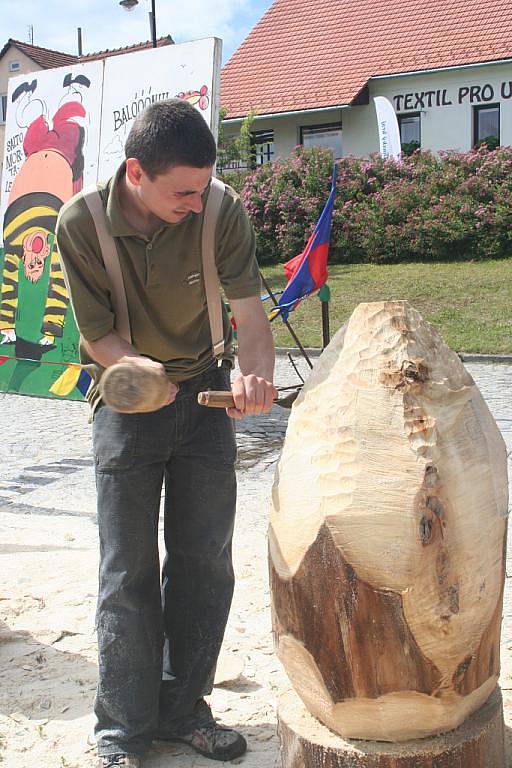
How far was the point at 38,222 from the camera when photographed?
6.61m

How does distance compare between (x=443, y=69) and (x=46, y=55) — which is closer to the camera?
(x=443, y=69)

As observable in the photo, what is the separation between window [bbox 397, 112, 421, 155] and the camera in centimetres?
1884

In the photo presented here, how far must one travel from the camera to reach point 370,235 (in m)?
14.2

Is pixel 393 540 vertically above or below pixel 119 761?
above

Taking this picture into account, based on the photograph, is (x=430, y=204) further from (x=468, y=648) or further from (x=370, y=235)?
(x=468, y=648)

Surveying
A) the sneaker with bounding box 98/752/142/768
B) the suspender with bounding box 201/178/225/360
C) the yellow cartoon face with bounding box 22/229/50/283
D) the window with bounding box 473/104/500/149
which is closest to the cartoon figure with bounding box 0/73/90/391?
the yellow cartoon face with bounding box 22/229/50/283

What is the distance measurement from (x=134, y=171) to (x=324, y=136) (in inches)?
740

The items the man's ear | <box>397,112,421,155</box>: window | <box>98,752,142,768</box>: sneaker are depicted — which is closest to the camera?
the man's ear

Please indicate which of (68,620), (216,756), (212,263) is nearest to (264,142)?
(68,620)

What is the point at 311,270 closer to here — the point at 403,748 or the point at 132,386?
the point at 132,386

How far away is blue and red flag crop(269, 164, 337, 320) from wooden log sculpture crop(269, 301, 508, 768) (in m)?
4.44

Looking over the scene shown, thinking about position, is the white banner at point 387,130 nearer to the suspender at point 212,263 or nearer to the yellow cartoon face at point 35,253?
the yellow cartoon face at point 35,253

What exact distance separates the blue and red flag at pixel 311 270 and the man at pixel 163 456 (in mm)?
4022

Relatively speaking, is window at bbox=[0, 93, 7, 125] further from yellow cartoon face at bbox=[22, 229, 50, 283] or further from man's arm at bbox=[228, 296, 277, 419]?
man's arm at bbox=[228, 296, 277, 419]
